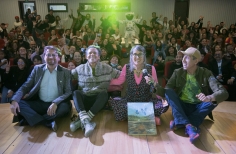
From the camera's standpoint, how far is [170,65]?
3449 millimetres

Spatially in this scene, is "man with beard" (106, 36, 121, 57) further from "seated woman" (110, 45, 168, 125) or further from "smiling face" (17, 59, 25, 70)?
"seated woman" (110, 45, 168, 125)

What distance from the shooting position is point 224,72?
3.71 metres

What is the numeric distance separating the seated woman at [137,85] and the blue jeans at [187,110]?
7.4 inches

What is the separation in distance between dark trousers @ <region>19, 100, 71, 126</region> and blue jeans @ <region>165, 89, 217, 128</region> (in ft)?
3.96

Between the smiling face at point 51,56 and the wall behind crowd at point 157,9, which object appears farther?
the wall behind crowd at point 157,9

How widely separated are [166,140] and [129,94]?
74cm

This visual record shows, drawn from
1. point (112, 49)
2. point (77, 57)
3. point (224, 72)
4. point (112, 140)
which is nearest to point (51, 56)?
point (112, 140)

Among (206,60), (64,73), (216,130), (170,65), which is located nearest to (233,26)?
(206,60)

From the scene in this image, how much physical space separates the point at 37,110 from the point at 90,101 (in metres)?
0.62

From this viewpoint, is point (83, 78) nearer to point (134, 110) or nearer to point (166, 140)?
point (134, 110)

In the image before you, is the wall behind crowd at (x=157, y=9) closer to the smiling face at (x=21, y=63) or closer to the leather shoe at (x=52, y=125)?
the smiling face at (x=21, y=63)

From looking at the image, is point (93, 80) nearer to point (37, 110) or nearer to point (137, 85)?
point (137, 85)

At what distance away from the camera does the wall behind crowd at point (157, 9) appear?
8.89 meters

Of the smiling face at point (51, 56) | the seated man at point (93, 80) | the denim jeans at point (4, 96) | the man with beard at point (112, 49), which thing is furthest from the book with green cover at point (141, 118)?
the man with beard at point (112, 49)
